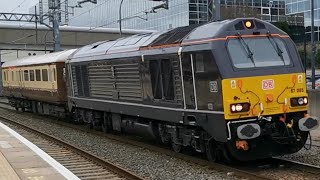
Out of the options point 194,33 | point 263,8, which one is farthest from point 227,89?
point 263,8

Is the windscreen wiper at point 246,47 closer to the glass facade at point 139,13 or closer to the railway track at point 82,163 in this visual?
the railway track at point 82,163

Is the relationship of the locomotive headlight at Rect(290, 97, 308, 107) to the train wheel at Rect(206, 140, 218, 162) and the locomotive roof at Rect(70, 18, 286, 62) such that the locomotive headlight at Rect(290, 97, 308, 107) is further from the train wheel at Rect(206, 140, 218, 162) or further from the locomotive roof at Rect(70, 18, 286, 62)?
the train wheel at Rect(206, 140, 218, 162)

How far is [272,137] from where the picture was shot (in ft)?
32.2

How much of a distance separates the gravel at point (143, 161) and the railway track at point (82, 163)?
404mm

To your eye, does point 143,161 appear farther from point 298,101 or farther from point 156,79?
point 298,101

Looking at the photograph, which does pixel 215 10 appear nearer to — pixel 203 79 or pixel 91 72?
pixel 91 72

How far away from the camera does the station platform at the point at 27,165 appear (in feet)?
29.6

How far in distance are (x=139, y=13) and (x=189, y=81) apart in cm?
7705

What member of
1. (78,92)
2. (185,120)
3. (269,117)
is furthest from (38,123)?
(269,117)

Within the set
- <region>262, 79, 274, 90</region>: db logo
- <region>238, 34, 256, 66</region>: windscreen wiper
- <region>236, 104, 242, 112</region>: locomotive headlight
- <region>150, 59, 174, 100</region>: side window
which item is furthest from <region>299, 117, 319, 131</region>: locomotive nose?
<region>150, 59, 174, 100</region>: side window

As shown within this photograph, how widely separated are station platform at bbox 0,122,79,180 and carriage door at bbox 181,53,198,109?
2.90m

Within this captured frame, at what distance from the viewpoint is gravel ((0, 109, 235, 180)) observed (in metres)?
9.88

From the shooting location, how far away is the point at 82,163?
11820 millimetres

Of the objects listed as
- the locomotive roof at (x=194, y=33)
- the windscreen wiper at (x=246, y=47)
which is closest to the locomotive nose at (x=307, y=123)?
the windscreen wiper at (x=246, y=47)
